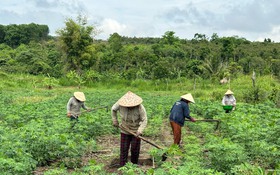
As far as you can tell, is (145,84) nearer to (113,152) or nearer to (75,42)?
(75,42)

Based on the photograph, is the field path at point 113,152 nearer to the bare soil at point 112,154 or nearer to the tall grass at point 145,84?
the bare soil at point 112,154

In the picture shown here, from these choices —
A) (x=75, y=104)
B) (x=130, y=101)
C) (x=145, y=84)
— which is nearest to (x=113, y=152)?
(x=130, y=101)

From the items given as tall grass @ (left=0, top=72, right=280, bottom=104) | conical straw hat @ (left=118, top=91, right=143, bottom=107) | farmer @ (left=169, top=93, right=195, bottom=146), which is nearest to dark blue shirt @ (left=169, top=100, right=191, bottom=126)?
farmer @ (left=169, top=93, right=195, bottom=146)

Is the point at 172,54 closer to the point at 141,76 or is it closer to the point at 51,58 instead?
the point at 141,76

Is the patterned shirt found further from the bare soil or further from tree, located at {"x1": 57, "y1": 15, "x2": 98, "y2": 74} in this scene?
tree, located at {"x1": 57, "y1": 15, "x2": 98, "y2": 74}

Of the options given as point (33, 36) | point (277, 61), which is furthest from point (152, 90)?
point (33, 36)

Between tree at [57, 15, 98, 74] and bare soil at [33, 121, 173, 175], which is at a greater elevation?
tree at [57, 15, 98, 74]

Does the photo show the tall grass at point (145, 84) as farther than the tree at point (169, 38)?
No

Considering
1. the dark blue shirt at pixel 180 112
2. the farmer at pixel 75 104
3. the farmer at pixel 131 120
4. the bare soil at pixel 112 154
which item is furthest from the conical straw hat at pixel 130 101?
the farmer at pixel 75 104

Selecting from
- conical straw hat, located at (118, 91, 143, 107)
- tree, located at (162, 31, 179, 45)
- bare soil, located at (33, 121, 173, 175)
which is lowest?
bare soil, located at (33, 121, 173, 175)

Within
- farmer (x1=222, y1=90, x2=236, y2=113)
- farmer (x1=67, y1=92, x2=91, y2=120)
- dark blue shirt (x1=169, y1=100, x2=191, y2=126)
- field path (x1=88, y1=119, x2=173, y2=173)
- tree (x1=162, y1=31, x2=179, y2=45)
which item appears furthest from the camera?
tree (x1=162, y1=31, x2=179, y2=45)

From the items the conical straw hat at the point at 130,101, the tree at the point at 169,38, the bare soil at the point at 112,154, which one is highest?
the tree at the point at 169,38

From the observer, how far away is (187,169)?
523 cm

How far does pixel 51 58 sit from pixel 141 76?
16220 millimetres
